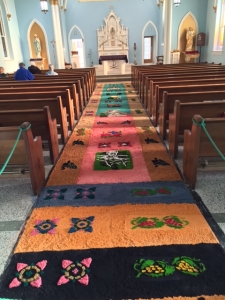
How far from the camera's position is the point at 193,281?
1.39m

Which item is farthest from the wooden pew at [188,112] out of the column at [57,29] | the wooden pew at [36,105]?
the column at [57,29]

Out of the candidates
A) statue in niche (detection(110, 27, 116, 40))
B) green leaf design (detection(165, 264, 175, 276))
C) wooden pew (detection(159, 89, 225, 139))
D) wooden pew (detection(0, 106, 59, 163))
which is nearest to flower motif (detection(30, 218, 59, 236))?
green leaf design (detection(165, 264, 175, 276))

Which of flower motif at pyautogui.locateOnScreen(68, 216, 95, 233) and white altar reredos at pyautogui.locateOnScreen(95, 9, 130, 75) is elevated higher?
white altar reredos at pyautogui.locateOnScreen(95, 9, 130, 75)

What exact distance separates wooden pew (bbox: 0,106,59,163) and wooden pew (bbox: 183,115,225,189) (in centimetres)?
161

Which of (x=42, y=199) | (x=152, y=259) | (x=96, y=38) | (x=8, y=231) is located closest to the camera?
(x=152, y=259)

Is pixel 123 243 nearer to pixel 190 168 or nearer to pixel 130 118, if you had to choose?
pixel 190 168

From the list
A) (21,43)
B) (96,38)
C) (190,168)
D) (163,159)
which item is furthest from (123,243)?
(96,38)

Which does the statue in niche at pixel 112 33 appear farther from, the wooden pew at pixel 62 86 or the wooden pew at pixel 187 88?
the wooden pew at pixel 187 88

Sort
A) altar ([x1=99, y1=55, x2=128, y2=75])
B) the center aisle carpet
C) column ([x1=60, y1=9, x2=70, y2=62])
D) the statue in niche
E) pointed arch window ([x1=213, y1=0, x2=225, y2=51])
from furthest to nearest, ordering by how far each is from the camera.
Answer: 1. the statue in niche
2. column ([x1=60, y1=9, x2=70, y2=62])
3. altar ([x1=99, y1=55, x2=128, y2=75])
4. pointed arch window ([x1=213, y1=0, x2=225, y2=51])
5. the center aisle carpet

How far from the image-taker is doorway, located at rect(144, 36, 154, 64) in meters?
17.1

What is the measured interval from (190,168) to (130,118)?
8.81 ft

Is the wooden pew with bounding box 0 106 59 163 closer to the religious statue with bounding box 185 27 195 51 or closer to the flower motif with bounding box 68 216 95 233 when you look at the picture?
the flower motif with bounding box 68 216 95 233

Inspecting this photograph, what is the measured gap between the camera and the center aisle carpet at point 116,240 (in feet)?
4.53

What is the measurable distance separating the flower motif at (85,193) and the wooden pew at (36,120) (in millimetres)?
845
